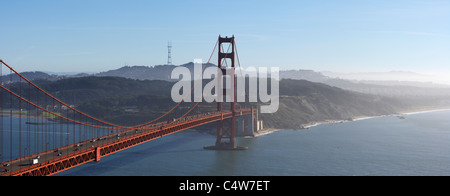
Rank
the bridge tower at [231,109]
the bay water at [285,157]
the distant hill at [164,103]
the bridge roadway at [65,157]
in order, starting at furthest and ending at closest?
1. the distant hill at [164,103]
2. the bridge tower at [231,109]
3. the bay water at [285,157]
4. the bridge roadway at [65,157]

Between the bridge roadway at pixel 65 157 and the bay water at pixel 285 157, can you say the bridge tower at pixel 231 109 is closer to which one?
the bay water at pixel 285 157

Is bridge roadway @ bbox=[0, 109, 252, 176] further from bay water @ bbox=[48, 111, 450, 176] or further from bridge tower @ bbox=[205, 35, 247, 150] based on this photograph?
bridge tower @ bbox=[205, 35, 247, 150]

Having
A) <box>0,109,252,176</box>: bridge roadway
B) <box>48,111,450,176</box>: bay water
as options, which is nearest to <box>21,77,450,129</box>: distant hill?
<box>48,111,450,176</box>: bay water

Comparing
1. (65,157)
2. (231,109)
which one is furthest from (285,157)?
(65,157)

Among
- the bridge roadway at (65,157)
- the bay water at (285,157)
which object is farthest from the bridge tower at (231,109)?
the bridge roadway at (65,157)

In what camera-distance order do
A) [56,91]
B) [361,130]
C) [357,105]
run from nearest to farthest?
1. [361,130]
2. [357,105]
3. [56,91]

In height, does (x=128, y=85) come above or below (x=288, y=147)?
above

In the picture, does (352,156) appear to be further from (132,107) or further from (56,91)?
(56,91)

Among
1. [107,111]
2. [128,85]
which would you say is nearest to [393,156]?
[107,111]

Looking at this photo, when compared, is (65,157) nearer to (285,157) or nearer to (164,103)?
(285,157)

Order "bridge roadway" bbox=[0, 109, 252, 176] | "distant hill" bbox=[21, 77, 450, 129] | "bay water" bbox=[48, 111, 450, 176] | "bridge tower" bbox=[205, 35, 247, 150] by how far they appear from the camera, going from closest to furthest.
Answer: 1. "bridge roadway" bbox=[0, 109, 252, 176]
2. "bay water" bbox=[48, 111, 450, 176]
3. "bridge tower" bbox=[205, 35, 247, 150]
4. "distant hill" bbox=[21, 77, 450, 129]
